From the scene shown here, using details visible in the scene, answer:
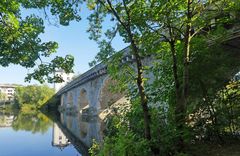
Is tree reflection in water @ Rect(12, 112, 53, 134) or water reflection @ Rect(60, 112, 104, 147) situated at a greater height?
tree reflection in water @ Rect(12, 112, 53, 134)

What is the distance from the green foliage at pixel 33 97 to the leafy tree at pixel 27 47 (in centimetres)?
7183

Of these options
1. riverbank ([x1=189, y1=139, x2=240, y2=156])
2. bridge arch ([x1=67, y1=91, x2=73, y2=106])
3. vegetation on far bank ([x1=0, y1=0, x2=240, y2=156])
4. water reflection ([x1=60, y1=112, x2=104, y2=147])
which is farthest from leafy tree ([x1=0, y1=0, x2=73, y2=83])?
bridge arch ([x1=67, y1=91, x2=73, y2=106])

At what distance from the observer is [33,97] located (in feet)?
266

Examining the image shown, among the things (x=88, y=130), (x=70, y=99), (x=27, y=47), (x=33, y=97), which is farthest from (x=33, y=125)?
(x=33, y=97)

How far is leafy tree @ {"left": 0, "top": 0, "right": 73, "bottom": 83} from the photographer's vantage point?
24.2 ft

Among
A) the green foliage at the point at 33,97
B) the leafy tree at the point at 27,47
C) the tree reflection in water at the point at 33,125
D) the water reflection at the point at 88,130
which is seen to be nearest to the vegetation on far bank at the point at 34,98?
the green foliage at the point at 33,97

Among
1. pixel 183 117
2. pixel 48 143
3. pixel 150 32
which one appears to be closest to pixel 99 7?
pixel 150 32

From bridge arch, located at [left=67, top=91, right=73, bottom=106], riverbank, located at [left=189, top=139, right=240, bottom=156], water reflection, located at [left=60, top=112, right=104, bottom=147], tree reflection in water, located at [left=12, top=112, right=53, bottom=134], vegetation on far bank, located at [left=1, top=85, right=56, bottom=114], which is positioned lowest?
riverbank, located at [left=189, top=139, right=240, bottom=156]

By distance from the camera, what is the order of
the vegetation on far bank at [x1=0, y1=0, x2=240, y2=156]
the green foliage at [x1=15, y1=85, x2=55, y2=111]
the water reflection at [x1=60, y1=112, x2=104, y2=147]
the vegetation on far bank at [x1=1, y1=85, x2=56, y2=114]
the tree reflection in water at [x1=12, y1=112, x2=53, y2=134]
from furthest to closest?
the green foliage at [x1=15, y1=85, x2=55, y2=111] → the vegetation on far bank at [x1=1, y1=85, x2=56, y2=114] → the tree reflection in water at [x1=12, y1=112, x2=53, y2=134] → the water reflection at [x1=60, y1=112, x2=104, y2=147] → the vegetation on far bank at [x1=0, y1=0, x2=240, y2=156]

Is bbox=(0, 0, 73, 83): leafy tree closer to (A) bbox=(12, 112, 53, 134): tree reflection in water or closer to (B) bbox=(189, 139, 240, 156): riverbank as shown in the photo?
(B) bbox=(189, 139, 240, 156): riverbank

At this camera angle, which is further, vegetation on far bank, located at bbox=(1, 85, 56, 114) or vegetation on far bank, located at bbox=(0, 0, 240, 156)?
vegetation on far bank, located at bbox=(1, 85, 56, 114)

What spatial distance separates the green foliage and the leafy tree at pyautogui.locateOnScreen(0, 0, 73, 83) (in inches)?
2828

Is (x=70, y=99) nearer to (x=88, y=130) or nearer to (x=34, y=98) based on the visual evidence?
(x=34, y=98)

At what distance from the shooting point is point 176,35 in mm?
8422
